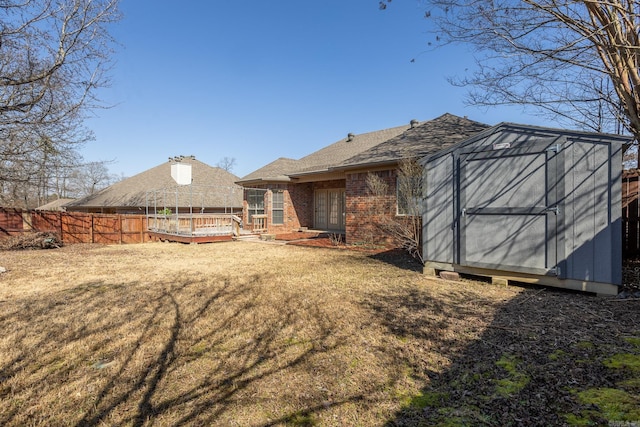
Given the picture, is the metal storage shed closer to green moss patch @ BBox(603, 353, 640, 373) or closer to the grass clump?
green moss patch @ BBox(603, 353, 640, 373)

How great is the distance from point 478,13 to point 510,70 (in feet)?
5.36

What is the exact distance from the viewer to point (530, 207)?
5.52 metres

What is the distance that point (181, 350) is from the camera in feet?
11.2

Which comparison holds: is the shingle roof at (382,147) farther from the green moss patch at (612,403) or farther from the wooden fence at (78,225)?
the green moss patch at (612,403)

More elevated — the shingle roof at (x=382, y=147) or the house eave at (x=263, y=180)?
the shingle roof at (x=382, y=147)

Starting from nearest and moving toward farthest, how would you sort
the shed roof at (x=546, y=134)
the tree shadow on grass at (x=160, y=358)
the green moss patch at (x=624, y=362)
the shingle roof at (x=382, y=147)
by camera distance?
the tree shadow on grass at (x=160, y=358) → the green moss patch at (x=624, y=362) → the shed roof at (x=546, y=134) → the shingle roof at (x=382, y=147)

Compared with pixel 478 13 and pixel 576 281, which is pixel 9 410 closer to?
pixel 576 281

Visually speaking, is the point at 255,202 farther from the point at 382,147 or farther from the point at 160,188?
the point at 160,188

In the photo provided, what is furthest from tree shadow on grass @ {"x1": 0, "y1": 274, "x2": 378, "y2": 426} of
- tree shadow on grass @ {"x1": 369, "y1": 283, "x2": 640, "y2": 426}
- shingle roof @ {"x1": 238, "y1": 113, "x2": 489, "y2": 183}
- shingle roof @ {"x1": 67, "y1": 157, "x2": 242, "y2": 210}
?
shingle roof @ {"x1": 67, "y1": 157, "x2": 242, "y2": 210}

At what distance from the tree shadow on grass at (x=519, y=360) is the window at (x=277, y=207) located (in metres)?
12.1


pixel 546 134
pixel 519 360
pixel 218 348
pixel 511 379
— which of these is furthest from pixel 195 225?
pixel 511 379

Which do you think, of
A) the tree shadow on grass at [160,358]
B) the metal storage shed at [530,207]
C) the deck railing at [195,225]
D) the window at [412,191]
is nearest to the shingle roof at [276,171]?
the deck railing at [195,225]

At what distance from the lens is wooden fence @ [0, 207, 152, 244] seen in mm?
13914

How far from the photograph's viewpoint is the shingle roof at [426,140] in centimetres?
953
